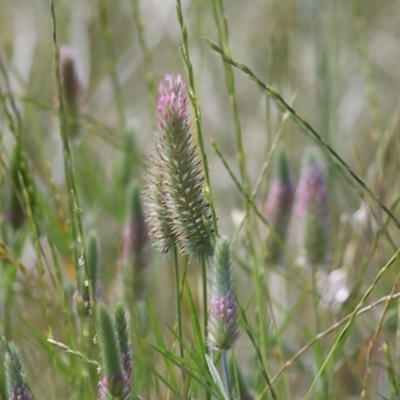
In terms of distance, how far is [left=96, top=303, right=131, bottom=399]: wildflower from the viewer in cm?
68

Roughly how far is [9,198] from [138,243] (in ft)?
0.67

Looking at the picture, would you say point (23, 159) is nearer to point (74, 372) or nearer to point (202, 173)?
point (74, 372)

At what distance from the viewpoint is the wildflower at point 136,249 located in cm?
125

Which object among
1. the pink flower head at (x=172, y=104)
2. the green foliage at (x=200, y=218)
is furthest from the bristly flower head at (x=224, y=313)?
the pink flower head at (x=172, y=104)

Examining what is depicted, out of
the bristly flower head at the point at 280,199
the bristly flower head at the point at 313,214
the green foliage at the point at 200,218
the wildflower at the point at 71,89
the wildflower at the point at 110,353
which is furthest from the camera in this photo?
the wildflower at the point at 71,89

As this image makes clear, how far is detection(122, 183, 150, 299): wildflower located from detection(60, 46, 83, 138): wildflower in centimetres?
28

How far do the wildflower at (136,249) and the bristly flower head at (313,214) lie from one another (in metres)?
0.21

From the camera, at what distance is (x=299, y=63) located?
276 centimetres

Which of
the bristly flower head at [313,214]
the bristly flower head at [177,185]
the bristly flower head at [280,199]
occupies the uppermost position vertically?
the bristly flower head at [280,199]

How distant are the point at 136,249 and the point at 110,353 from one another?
0.58 m

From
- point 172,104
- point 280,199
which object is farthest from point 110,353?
point 280,199

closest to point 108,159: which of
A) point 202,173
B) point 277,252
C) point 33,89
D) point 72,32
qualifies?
point 33,89

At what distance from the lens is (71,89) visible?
152cm

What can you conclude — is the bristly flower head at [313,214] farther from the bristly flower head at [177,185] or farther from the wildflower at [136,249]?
the bristly flower head at [177,185]
